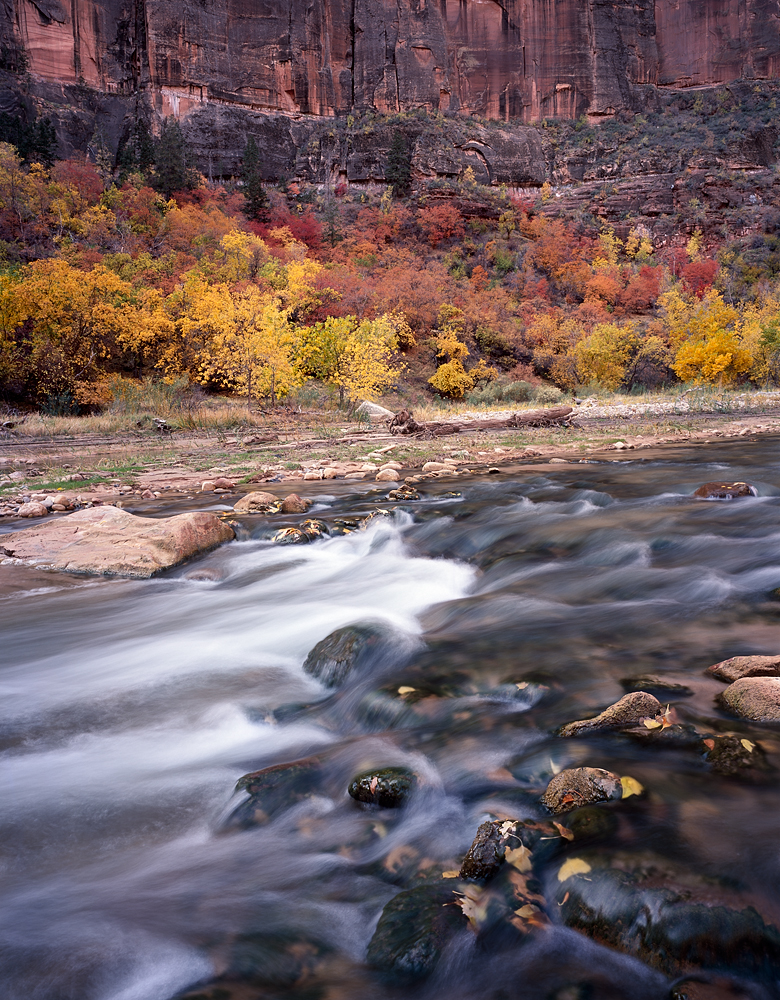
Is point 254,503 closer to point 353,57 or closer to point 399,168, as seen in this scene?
point 399,168

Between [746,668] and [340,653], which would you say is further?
[340,653]

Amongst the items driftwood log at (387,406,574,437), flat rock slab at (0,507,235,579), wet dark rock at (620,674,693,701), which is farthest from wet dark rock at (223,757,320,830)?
driftwood log at (387,406,574,437)

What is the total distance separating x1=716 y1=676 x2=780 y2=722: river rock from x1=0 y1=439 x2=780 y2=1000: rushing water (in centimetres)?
9

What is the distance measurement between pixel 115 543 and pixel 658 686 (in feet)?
20.7

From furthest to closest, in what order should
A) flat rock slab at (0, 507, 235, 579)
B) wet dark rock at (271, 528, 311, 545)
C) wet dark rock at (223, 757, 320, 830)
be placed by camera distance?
wet dark rock at (271, 528, 311, 545)
flat rock slab at (0, 507, 235, 579)
wet dark rock at (223, 757, 320, 830)

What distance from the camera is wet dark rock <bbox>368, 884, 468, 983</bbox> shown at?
7.04 feet

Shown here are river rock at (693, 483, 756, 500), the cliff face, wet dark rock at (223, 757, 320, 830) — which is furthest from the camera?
the cliff face

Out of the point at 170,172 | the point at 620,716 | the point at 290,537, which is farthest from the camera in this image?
the point at 170,172

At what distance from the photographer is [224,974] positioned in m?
2.16

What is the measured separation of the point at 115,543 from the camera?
7617 millimetres

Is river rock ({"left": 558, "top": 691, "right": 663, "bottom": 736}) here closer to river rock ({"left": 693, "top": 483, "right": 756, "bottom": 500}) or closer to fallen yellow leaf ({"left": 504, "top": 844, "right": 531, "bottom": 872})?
fallen yellow leaf ({"left": 504, "top": 844, "right": 531, "bottom": 872})

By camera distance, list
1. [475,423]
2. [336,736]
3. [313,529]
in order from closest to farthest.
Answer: [336,736]
[313,529]
[475,423]

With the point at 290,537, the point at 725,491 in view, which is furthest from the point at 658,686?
the point at 725,491

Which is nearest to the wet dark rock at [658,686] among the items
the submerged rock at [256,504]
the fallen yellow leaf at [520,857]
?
the fallen yellow leaf at [520,857]
